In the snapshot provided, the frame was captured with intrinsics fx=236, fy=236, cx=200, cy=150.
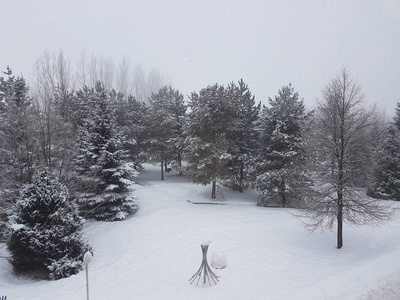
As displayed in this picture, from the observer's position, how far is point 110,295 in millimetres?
7570

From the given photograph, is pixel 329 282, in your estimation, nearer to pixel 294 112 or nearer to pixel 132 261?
pixel 132 261

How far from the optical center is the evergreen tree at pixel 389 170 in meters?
20.5

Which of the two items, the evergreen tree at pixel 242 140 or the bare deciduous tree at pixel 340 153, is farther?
the evergreen tree at pixel 242 140

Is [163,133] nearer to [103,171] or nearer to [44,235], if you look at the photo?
[103,171]

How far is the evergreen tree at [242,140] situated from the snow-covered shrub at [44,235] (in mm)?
12658

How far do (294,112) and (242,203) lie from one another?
8.56m

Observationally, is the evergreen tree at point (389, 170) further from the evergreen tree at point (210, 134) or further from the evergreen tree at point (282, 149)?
the evergreen tree at point (210, 134)

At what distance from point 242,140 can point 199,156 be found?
17.1 feet

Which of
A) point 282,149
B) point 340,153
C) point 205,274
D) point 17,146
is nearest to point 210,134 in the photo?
point 282,149

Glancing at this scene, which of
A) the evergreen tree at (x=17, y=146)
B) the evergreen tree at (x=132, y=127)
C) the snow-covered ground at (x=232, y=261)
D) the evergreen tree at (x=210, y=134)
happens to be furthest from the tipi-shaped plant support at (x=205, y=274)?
the evergreen tree at (x=132, y=127)

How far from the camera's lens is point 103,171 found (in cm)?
1591

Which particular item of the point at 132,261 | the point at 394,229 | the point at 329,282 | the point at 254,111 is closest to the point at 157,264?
the point at 132,261

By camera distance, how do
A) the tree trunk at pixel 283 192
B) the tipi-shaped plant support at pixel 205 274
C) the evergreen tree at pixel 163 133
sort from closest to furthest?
the tipi-shaped plant support at pixel 205 274 < the tree trunk at pixel 283 192 < the evergreen tree at pixel 163 133

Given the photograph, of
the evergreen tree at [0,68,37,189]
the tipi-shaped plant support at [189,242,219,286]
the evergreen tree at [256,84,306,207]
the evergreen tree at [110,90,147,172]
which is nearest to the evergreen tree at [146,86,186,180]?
the evergreen tree at [110,90,147,172]
